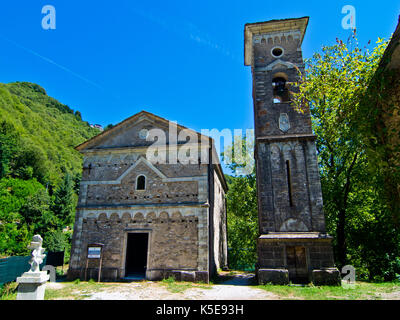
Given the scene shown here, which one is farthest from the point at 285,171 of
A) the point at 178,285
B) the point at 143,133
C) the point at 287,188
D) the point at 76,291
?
the point at 76,291

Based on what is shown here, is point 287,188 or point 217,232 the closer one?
point 287,188

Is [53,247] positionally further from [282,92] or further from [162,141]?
[282,92]

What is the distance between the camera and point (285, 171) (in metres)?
13.4

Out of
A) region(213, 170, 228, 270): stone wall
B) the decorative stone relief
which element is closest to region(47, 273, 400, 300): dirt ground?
region(213, 170, 228, 270): stone wall

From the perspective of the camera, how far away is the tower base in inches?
448

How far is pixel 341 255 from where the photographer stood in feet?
51.2

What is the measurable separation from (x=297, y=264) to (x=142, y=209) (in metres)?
8.40

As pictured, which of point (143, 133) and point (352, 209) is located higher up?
point (143, 133)

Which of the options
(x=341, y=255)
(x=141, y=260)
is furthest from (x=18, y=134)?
(x=341, y=255)

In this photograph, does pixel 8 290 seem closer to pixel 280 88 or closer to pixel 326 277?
pixel 326 277

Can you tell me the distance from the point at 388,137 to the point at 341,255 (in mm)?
12152

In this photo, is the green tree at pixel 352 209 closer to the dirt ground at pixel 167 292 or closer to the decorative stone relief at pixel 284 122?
the decorative stone relief at pixel 284 122

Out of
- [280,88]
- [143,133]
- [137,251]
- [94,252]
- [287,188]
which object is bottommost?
[137,251]

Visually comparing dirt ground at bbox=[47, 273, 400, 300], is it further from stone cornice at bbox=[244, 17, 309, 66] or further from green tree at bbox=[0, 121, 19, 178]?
green tree at bbox=[0, 121, 19, 178]
